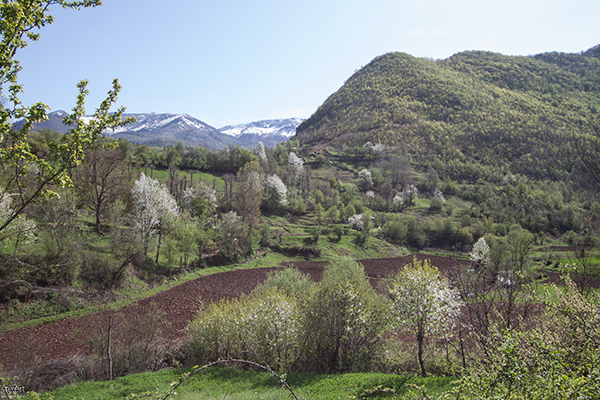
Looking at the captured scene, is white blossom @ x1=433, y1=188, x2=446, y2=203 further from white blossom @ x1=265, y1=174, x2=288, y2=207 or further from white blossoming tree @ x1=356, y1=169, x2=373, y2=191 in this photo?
white blossom @ x1=265, y1=174, x2=288, y2=207

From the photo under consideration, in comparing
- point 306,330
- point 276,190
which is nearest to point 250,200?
point 276,190

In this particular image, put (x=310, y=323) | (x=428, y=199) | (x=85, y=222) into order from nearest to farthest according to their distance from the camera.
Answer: (x=310, y=323) → (x=85, y=222) → (x=428, y=199)

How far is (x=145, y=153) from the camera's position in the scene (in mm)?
88188

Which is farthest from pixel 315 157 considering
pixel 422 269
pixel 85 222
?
pixel 422 269

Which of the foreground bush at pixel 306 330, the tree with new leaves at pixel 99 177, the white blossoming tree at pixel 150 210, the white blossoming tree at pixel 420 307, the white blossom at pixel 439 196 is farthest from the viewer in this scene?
the white blossom at pixel 439 196

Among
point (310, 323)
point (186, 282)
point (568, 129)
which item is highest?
point (568, 129)

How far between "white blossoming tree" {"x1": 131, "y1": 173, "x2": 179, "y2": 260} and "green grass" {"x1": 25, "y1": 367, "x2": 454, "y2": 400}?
80.8 ft

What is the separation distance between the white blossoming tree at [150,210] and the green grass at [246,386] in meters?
24.6

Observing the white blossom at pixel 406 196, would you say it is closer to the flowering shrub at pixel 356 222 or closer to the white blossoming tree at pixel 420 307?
the flowering shrub at pixel 356 222

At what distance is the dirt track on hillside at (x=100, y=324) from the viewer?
19.0m

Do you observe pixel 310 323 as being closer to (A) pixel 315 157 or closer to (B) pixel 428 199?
(B) pixel 428 199

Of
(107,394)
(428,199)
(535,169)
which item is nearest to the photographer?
(107,394)

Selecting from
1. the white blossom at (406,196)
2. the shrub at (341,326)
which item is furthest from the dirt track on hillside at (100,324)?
the white blossom at (406,196)

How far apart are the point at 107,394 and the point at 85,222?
1381 inches
